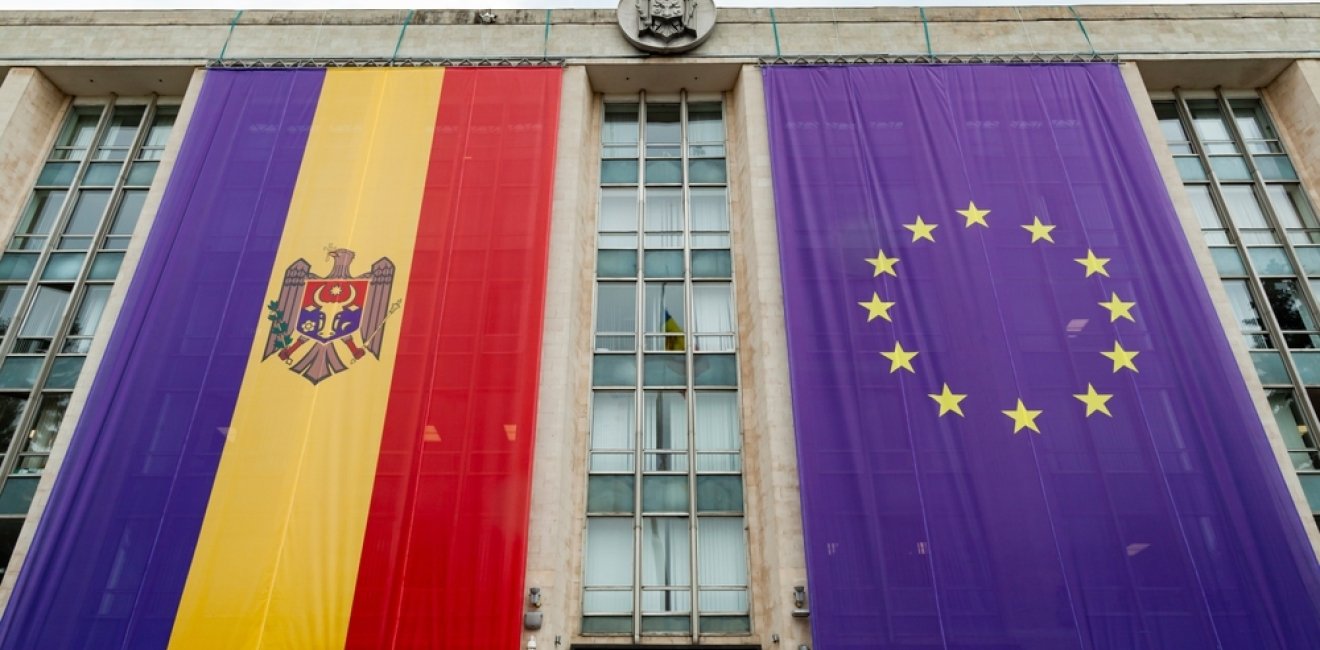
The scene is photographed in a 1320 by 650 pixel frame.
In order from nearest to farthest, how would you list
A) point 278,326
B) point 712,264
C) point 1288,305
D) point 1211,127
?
point 278,326, point 1288,305, point 712,264, point 1211,127

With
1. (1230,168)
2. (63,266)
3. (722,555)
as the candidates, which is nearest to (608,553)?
(722,555)

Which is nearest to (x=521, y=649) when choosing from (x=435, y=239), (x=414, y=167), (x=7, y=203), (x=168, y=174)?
(x=435, y=239)

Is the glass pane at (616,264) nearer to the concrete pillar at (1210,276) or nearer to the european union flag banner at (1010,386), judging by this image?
the european union flag banner at (1010,386)

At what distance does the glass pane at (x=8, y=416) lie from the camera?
20953 mm

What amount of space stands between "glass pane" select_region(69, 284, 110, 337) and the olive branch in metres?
5.56

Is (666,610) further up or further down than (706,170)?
further down

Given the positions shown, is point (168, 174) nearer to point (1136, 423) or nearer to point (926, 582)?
point (926, 582)

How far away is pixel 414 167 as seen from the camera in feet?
78.6

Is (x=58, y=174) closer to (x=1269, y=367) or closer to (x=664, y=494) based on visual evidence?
(x=664, y=494)

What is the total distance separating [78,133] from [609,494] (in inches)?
856

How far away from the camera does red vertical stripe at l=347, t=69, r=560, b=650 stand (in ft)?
58.0

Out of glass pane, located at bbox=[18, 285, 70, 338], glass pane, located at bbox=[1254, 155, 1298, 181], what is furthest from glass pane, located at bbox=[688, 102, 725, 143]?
glass pane, located at bbox=[18, 285, 70, 338]

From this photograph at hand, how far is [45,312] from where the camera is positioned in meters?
23.1

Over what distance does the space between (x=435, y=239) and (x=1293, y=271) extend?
24.4 metres
